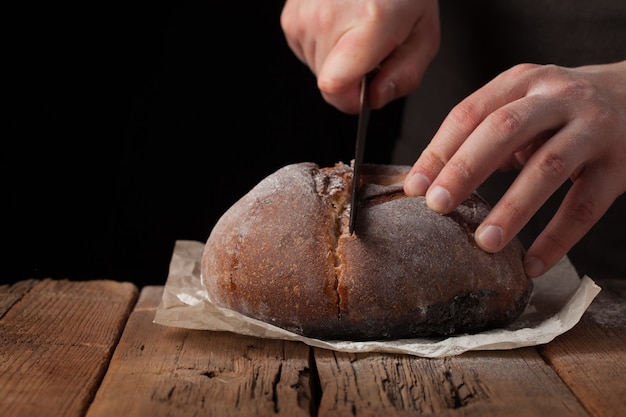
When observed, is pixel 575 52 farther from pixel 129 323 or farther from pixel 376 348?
pixel 129 323

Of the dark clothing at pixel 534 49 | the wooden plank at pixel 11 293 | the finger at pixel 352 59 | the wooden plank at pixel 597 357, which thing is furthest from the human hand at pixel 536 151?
the wooden plank at pixel 11 293

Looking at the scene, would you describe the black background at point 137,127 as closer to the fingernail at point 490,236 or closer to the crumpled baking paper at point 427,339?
the crumpled baking paper at point 427,339

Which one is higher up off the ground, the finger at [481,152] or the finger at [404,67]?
Result: the finger at [481,152]

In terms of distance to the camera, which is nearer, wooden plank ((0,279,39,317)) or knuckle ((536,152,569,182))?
knuckle ((536,152,569,182))

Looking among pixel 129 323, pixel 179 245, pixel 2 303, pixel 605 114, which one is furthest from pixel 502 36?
pixel 2 303

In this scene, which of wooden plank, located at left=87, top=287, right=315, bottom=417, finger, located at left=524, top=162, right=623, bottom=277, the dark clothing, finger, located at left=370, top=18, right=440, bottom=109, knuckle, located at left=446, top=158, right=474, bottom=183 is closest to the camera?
wooden plank, located at left=87, top=287, right=315, bottom=417

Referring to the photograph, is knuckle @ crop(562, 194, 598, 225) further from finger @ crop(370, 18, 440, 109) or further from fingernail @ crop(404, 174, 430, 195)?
finger @ crop(370, 18, 440, 109)

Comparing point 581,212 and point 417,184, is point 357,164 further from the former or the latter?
point 581,212

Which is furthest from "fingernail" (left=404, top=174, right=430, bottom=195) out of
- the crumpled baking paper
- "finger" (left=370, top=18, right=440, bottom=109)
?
"finger" (left=370, top=18, right=440, bottom=109)
